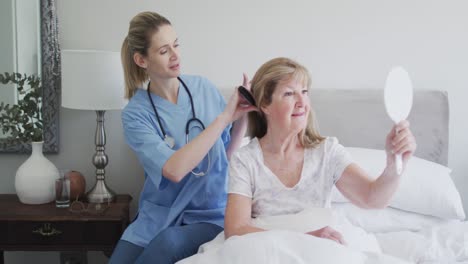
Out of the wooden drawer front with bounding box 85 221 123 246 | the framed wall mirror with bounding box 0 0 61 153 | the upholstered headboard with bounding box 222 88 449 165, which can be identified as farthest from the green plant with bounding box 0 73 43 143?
the upholstered headboard with bounding box 222 88 449 165

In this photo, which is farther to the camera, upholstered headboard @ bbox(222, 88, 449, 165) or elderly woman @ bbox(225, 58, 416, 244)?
upholstered headboard @ bbox(222, 88, 449, 165)

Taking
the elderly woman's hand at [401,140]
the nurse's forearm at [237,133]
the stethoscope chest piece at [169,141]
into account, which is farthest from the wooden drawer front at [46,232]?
the elderly woman's hand at [401,140]

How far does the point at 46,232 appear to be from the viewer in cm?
227

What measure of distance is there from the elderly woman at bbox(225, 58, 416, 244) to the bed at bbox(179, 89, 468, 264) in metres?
0.07

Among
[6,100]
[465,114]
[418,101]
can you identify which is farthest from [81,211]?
[465,114]

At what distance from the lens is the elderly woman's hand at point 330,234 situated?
1424 mm

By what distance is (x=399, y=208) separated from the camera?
7.06 ft

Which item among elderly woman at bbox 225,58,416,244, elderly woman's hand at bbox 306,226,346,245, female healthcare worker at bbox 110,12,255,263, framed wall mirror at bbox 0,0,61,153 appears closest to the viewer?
elderly woman's hand at bbox 306,226,346,245

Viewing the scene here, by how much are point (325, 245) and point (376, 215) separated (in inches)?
33.9

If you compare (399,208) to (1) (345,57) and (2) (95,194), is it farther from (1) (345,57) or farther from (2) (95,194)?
(2) (95,194)

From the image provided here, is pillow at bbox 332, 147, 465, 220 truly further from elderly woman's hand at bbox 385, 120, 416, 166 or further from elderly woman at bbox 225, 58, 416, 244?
elderly woman's hand at bbox 385, 120, 416, 166

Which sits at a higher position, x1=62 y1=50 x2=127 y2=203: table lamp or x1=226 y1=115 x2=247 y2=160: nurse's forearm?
x1=62 y1=50 x2=127 y2=203: table lamp

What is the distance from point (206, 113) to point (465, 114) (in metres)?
1.37

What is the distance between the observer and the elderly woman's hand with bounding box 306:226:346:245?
142 cm
